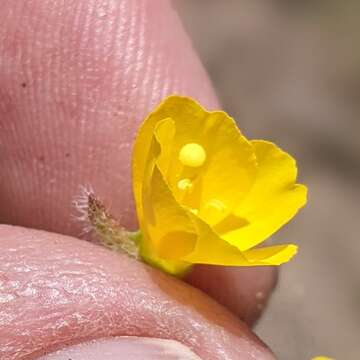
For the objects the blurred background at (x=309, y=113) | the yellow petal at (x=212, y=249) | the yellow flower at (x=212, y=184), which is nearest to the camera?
the yellow petal at (x=212, y=249)

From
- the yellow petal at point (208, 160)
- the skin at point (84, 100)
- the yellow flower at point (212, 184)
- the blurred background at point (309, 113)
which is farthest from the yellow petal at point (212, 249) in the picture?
the blurred background at point (309, 113)

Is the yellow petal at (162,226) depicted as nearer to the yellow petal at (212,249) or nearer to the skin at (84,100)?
the yellow petal at (212,249)

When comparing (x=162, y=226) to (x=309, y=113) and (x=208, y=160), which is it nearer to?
(x=208, y=160)

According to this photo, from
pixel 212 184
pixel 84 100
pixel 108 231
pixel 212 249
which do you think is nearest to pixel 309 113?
pixel 84 100

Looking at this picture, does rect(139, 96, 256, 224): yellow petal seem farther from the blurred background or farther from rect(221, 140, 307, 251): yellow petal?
the blurred background

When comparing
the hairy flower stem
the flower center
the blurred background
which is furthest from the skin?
the blurred background

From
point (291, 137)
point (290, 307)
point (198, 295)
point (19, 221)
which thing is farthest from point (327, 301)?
point (198, 295)

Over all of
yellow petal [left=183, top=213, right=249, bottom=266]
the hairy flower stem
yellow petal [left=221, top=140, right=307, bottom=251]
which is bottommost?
the hairy flower stem
